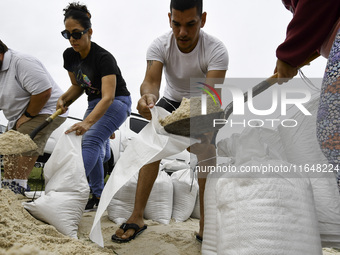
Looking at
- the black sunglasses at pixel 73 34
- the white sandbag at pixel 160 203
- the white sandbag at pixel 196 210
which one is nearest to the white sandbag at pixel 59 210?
the white sandbag at pixel 160 203

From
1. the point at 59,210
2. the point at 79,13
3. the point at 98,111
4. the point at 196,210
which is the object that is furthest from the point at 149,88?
the point at 196,210

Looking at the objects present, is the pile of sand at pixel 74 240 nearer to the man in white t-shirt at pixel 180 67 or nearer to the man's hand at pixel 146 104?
the man in white t-shirt at pixel 180 67

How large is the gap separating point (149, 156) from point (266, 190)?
0.58 metres

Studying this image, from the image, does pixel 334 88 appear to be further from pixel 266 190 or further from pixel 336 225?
pixel 336 225

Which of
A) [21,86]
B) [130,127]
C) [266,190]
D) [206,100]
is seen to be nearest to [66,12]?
[21,86]

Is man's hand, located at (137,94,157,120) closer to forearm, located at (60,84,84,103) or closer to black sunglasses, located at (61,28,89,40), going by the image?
black sunglasses, located at (61,28,89,40)

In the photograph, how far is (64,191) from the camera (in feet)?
5.66

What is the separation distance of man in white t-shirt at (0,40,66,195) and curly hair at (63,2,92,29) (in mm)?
485

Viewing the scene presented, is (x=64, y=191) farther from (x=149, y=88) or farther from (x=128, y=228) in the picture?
(x=149, y=88)

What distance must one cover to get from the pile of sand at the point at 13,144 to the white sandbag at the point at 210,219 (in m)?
1.18

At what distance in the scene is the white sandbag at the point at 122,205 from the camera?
2295 millimetres

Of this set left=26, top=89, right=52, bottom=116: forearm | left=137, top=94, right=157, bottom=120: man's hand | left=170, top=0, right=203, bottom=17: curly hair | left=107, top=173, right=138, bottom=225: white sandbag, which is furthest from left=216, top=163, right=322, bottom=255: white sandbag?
left=26, top=89, right=52, bottom=116: forearm

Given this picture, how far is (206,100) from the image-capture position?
1450 millimetres

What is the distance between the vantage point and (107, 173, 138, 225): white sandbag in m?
2.29
